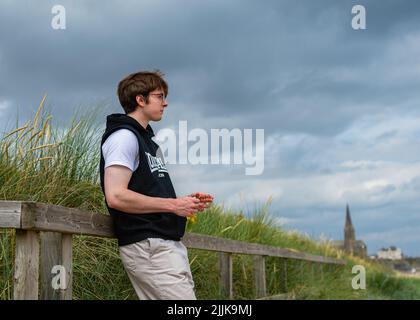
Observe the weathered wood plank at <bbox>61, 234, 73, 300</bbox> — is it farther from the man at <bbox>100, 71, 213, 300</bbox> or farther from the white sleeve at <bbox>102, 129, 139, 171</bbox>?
the white sleeve at <bbox>102, 129, 139, 171</bbox>

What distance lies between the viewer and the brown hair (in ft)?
12.3

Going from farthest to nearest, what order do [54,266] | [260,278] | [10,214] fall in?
[260,278] < [54,266] < [10,214]

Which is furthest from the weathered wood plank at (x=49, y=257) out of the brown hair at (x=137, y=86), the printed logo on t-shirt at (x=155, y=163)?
the brown hair at (x=137, y=86)

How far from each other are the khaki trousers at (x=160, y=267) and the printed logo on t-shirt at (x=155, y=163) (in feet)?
1.28

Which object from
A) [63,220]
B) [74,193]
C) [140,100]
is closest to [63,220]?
[63,220]

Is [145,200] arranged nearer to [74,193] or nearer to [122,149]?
[122,149]

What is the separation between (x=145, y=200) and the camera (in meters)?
3.36

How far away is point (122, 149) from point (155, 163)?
270mm

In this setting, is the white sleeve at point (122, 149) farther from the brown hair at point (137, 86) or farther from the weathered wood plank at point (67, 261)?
the weathered wood plank at point (67, 261)

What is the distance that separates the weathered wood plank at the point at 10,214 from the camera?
3.08m

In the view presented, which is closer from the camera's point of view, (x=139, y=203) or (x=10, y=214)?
(x=10, y=214)
